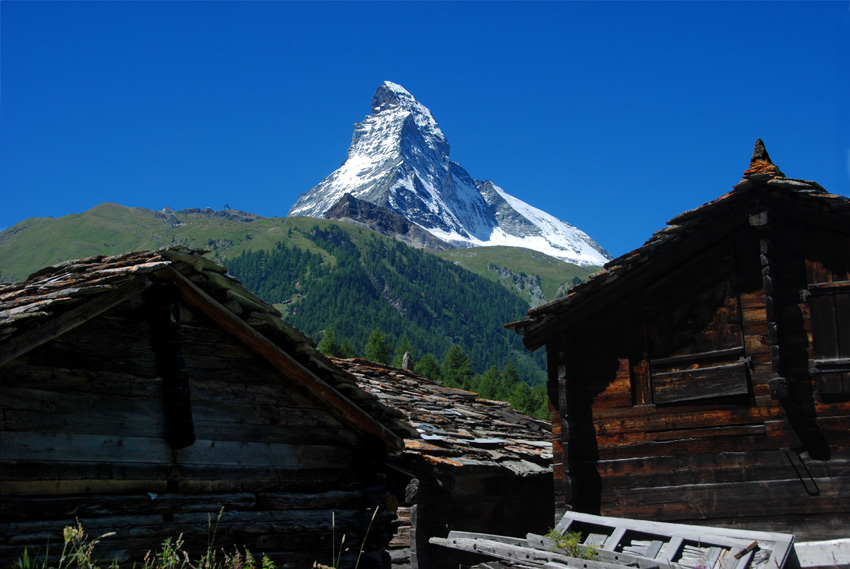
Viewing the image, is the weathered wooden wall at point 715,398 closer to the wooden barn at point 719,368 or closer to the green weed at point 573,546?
the wooden barn at point 719,368

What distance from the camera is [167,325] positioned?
8.59 metres

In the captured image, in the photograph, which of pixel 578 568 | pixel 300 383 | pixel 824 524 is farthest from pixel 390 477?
pixel 824 524

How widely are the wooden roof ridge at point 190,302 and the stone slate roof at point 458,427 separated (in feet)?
14.2

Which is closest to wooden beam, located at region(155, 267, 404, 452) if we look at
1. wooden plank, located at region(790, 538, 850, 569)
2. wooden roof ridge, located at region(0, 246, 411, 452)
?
wooden roof ridge, located at region(0, 246, 411, 452)

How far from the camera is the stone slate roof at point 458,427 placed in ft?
49.4

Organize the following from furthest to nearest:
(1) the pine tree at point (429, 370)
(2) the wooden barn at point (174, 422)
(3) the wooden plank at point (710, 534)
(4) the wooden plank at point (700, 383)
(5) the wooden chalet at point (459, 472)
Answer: (1) the pine tree at point (429, 370), (5) the wooden chalet at point (459, 472), (4) the wooden plank at point (700, 383), (3) the wooden plank at point (710, 534), (2) the wooden barn at point (174, 422)

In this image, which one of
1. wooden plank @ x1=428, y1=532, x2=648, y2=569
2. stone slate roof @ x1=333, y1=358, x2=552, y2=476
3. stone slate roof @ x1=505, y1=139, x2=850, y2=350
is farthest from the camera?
stone slate roof @ x1=333, y1=358, x2=552, y2=476

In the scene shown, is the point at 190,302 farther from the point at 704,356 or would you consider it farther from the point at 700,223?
the point at 700,223

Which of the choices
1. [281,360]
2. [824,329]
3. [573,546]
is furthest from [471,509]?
[281,360]

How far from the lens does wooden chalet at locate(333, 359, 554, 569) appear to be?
48.2 ft

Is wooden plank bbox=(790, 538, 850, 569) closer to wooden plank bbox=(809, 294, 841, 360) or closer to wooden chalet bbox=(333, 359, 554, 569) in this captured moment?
wooden plank bbox=(809, 294, 841, 360)

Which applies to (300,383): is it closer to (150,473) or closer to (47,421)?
(150,473)

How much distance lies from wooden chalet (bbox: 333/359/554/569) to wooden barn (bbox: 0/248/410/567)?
9.75 feet

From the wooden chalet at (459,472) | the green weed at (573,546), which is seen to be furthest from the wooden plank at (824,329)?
the wooden chalet at (459,472)
